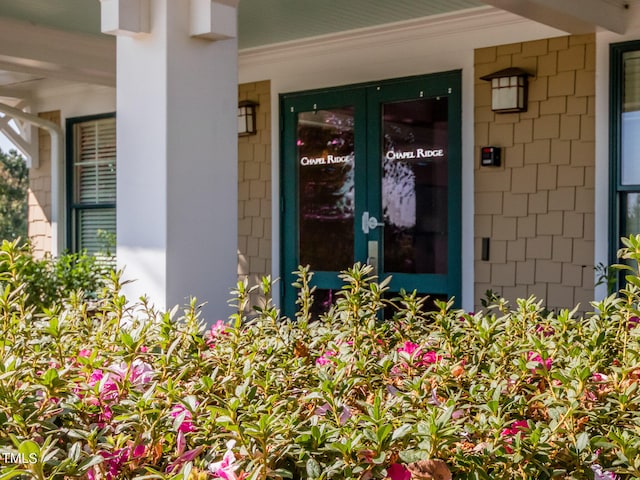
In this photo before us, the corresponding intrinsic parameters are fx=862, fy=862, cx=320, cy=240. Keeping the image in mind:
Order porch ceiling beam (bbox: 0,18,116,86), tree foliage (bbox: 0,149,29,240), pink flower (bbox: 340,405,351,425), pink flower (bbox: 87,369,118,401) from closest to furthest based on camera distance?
pink flower (bbox: 340,405,351,425), pink flower (bbox: 87,369,118,401), porch ceiling beam (bbox: 0,18,116,86), tree foliage (bbox: 0,149,29,240)

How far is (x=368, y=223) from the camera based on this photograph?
6.79m

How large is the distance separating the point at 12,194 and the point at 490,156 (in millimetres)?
19195

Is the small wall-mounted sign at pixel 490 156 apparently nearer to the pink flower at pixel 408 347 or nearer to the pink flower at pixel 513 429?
the pink flower at pixel 408 347

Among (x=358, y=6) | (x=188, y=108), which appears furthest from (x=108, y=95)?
(x=188, y=108)

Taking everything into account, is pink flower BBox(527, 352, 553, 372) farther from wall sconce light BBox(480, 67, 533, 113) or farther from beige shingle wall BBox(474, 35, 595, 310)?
wall sconce light BBox(480, 67, 533, 113)

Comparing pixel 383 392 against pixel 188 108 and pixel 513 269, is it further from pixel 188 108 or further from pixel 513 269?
pixel 513 269

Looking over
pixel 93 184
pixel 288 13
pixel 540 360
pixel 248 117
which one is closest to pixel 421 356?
pixel 540 360

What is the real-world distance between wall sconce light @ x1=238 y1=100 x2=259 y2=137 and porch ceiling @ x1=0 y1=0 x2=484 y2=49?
0.73 meters

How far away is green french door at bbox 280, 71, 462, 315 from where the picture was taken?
6.41m

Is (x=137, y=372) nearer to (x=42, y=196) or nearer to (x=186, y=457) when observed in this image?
(x=186, y=457)

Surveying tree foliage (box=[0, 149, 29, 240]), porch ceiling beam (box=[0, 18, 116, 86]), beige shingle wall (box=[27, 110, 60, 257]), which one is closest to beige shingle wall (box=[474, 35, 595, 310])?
porch ceiling beam (box=[0, 18, 116, 86])

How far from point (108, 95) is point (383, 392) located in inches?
314

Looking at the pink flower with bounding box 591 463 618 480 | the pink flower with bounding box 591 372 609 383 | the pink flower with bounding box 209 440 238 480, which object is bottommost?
the pink flower with bounding box 591 463 618 480

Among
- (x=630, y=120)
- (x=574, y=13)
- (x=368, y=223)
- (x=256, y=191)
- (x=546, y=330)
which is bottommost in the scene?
(x=546, y=330)
